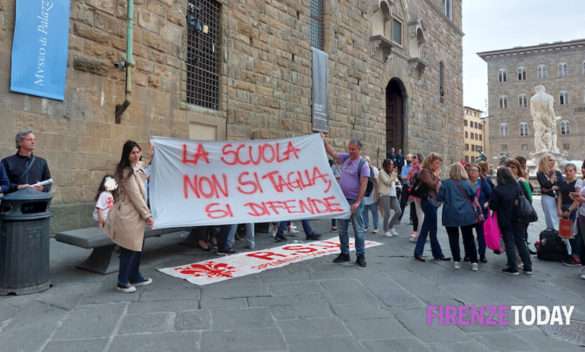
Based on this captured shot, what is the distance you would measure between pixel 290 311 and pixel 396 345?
1.01 meters

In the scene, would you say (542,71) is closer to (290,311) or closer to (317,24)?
(317,24)

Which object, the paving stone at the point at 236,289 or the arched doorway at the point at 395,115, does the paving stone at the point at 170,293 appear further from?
the arched doorway at the point at 395,115

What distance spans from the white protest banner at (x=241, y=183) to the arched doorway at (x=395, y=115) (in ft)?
43.7

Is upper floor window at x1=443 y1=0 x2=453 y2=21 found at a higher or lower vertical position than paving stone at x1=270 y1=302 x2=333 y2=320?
higher

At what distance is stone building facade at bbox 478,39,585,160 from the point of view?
4919 cm

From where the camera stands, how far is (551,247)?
5734mm

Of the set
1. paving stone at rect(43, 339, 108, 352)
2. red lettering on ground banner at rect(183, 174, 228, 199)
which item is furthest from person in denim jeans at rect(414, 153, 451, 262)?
paving stone at rect(43, 339, 108, 352)

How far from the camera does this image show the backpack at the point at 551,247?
5660 millimetres

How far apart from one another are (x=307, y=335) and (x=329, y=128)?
1032 cm

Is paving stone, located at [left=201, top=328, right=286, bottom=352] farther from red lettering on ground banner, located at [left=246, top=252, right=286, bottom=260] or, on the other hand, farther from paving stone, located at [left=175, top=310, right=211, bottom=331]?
red lettering on ground banner, located at [left=246, top=252, right=286, bottom=260]

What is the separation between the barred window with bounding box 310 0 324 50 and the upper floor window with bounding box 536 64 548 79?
50.4 metres

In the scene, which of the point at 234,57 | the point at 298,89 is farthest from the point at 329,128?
the point at 234,57

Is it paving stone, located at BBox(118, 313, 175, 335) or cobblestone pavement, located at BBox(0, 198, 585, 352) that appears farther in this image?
paving stone, located at BBox(118, 313, 175, 335)

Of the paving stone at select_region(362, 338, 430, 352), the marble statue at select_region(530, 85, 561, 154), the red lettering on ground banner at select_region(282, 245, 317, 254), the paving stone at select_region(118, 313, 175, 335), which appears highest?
the marble statue at select_region(530, 85, 561, 154)
